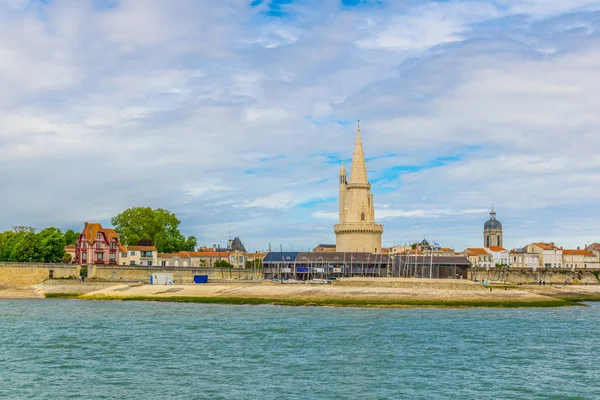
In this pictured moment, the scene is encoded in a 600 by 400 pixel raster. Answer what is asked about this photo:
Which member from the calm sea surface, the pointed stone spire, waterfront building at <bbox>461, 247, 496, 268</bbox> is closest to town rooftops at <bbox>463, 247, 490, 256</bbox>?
waterfront building at <bbox>461, 247, 496, 268</bbox>

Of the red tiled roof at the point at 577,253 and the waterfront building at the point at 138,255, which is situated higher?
the red tiled roof at the point at 577,253

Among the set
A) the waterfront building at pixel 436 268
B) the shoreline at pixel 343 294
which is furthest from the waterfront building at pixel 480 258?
the shoreline at pixel 343 294

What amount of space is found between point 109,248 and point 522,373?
88.7 m

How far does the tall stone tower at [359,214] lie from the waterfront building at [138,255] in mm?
31834

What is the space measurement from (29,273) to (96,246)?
15.7 m

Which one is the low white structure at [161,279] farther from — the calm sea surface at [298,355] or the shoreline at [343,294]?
the calm sea surface at [298,355]

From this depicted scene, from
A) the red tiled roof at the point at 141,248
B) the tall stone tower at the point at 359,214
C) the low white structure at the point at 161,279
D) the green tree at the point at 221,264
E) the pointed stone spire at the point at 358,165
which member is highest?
the pointed stone spire at the point at 358,165

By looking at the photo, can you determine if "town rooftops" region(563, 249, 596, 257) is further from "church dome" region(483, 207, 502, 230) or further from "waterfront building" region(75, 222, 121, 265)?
"waterfront building" region(75, 222, 121, 265)

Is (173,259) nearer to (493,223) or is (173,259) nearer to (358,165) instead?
(358,165)

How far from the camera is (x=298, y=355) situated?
125 ft

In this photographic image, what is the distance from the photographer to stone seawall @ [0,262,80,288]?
95.6 metres

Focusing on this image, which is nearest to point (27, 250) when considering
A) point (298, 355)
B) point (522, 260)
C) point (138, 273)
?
point (138, 273)

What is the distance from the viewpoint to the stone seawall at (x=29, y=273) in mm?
95562

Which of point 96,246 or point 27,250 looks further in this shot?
point 96,246
